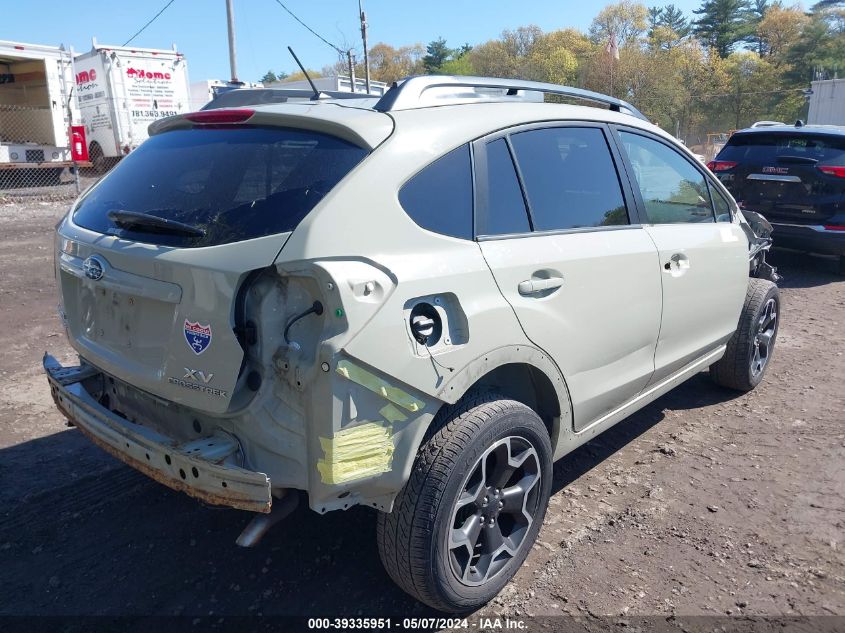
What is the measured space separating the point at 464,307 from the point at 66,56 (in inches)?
734

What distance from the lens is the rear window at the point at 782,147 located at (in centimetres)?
788

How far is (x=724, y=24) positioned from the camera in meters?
69.6

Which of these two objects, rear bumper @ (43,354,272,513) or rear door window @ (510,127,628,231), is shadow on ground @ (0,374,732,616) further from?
rear door window @ (510,127,628,231)

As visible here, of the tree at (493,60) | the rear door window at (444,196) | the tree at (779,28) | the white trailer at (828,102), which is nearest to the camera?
the rear door window at (444,196)

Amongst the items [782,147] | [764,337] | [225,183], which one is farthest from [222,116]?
[782,147]

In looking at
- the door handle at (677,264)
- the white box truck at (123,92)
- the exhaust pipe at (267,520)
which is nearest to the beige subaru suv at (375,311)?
the exhaust pipe at (267,520)

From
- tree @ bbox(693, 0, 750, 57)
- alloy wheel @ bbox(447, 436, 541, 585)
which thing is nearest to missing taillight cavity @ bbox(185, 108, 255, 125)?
alloy wheel @ bbox(447, 436, 541, 585)

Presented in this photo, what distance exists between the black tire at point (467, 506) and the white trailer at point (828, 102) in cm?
2915

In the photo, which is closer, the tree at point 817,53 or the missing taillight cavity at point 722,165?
the missing taillight cavity at point 722,165

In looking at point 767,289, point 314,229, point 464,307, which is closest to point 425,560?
point 464,307

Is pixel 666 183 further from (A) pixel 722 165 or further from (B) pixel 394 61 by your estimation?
(B) pixel 394 61

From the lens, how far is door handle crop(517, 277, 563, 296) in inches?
105

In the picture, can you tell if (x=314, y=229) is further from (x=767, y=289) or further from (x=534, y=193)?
(x=767, y=289)

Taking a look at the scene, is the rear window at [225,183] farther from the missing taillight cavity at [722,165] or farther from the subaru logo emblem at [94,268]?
the missing taillight cavity at [722,165]
